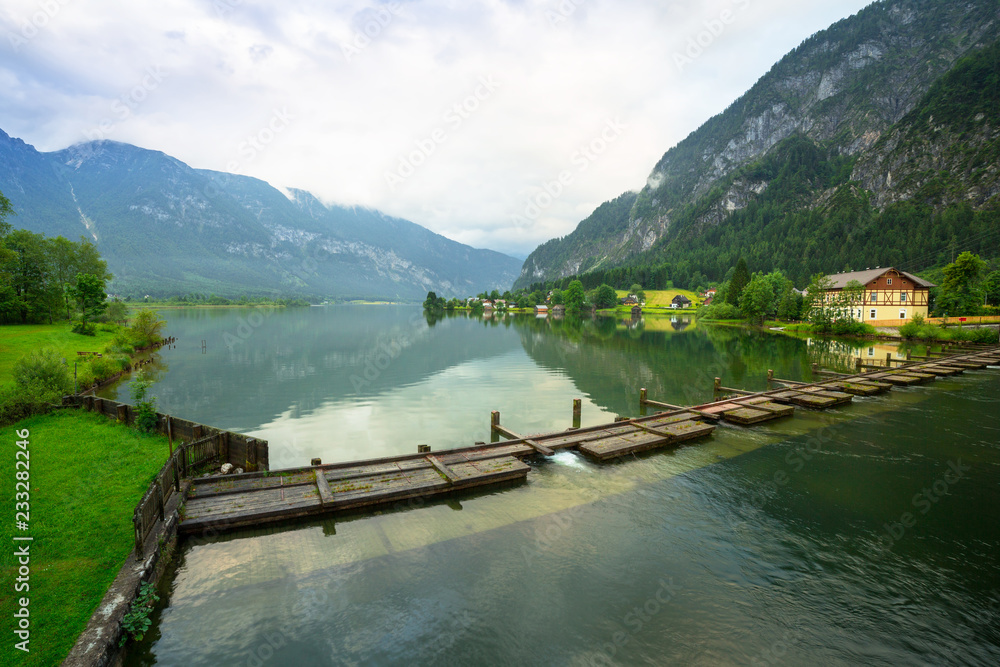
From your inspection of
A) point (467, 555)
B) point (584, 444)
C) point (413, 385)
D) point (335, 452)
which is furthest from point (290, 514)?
point (413, 385)

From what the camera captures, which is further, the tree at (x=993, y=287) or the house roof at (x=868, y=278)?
the house roof at (x=868, y=278)

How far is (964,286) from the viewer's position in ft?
260

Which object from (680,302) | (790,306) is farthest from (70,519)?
(680,302)

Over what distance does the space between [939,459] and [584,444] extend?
1628 centimetres

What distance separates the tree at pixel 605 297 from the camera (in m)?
193

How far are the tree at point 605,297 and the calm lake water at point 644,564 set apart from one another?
557 feet

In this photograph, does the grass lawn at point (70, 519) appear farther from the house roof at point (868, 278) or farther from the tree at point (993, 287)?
the tree at point (993, 287)

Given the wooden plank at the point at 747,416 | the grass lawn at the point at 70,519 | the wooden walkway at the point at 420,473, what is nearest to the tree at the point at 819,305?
the wooden walkway at the point at 420,473

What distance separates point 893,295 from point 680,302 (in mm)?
110589

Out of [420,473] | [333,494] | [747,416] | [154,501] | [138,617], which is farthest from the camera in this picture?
[747,416]

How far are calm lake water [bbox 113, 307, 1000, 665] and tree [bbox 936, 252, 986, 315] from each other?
252 ft

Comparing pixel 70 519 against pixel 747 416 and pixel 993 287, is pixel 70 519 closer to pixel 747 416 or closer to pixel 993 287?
pixel 747 416

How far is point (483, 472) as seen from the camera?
16.4 meters

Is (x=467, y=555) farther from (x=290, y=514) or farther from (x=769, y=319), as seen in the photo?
(x=769, y=319)
